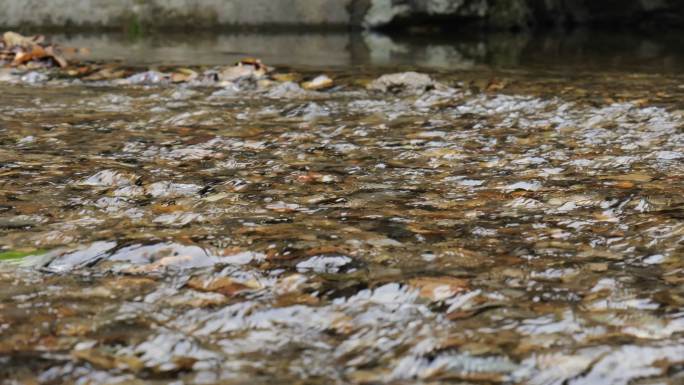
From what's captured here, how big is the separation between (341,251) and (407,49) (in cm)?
606

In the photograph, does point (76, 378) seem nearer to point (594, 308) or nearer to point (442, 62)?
point (594, 308)

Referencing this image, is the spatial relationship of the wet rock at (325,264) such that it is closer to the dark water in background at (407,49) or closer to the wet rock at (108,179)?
the wet rock at (108,179)

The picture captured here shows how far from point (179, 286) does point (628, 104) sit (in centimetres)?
281

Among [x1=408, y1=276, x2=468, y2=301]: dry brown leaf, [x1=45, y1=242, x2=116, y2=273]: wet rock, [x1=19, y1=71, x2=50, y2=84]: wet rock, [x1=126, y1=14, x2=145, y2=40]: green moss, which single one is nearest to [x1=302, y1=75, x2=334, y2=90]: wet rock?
[x1=19, y1=71, x2=50, y2=84]: wet rock

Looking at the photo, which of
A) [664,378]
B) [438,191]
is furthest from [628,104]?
[664,378]

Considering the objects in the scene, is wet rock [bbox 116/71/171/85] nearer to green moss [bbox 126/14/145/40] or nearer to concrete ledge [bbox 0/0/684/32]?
green moss [bbox 126/14/145/40]

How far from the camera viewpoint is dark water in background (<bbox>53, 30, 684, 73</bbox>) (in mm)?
5777

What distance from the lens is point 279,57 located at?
6.15 meters

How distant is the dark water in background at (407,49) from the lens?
5.78 m

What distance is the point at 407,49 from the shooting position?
751cm

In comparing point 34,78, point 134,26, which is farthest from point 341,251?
point 134,26

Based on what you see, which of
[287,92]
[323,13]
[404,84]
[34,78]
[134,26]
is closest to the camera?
[287,92]

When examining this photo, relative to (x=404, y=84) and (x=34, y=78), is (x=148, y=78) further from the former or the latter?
(x=404, y=84)

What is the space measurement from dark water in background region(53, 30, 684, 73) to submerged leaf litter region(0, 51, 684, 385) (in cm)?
252
